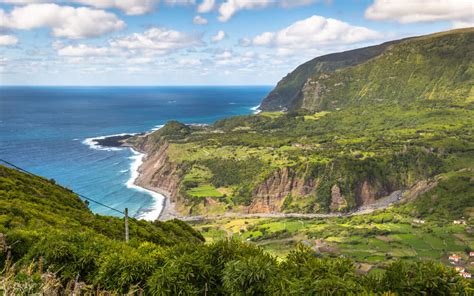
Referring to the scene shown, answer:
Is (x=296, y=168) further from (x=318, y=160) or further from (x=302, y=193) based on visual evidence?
Answer: (x=318, y=160)

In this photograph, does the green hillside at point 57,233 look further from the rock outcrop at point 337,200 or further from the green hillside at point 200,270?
the rock outcrop at point 337,200

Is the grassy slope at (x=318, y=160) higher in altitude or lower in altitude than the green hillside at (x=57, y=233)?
lower

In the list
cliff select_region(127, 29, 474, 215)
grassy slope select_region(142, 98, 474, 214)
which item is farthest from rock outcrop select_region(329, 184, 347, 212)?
grassy slope select_region(142, 98, 474, 214)

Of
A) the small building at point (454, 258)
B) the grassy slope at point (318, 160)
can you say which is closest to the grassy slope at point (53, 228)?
the small building at point (454, 258)

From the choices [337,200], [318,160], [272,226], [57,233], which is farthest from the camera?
[318,160]

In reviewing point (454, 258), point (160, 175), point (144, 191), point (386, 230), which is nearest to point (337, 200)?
point (386, 230)

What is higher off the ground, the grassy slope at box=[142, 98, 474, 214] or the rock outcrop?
the grassy slope at box=[142, 98, 474, 214]

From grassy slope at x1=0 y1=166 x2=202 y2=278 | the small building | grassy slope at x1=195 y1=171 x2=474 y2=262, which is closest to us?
grassy slope at x1=0 y1=166 x2=202 y2=278

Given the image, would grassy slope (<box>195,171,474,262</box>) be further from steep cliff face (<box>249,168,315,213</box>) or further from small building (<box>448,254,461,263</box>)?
steep cliff face (<box>249,168,315,213</box>)

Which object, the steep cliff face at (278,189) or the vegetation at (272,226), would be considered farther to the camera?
the steep cliff face at (278,189)
